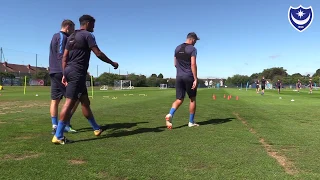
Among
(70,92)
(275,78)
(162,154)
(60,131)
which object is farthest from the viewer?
(275,78)

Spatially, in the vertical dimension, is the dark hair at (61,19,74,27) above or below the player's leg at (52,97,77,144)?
above

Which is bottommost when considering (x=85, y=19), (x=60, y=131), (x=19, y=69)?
(x=60, y=131)

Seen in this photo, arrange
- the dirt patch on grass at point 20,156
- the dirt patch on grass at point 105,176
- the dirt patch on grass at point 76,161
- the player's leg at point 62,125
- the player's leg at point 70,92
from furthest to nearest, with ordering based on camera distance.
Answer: the player's leg at point 70,92
the player's leg at point 62,125
the dirt patch on grass at point 20,156
the dirt patch on grass at point 76,161
the dirt patch on grass at point 105,176

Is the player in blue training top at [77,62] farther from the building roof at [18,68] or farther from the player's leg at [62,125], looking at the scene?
the building roof at [18,68]

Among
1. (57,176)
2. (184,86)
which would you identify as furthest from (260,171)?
(184,86)

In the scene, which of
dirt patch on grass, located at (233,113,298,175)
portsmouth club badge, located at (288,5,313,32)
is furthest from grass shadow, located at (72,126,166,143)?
portsmouth club badge, located at (288,5,313,32)

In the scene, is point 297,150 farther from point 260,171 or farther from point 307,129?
point 307,129

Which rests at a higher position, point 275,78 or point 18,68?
point 18,68

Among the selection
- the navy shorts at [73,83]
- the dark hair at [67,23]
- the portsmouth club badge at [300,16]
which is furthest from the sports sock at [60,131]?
the portsmouth club badge at [300,16]

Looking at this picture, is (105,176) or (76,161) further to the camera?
(76,161)

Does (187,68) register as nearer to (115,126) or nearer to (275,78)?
(115,126)

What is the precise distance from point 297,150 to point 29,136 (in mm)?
4556

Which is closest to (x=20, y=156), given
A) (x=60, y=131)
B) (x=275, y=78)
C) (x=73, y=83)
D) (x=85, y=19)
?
(x=60, y=131)

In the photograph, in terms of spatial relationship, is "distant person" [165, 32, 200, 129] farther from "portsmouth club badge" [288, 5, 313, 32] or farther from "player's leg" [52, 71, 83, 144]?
"portsmouth club badge" [288, 5, 313, 32]
